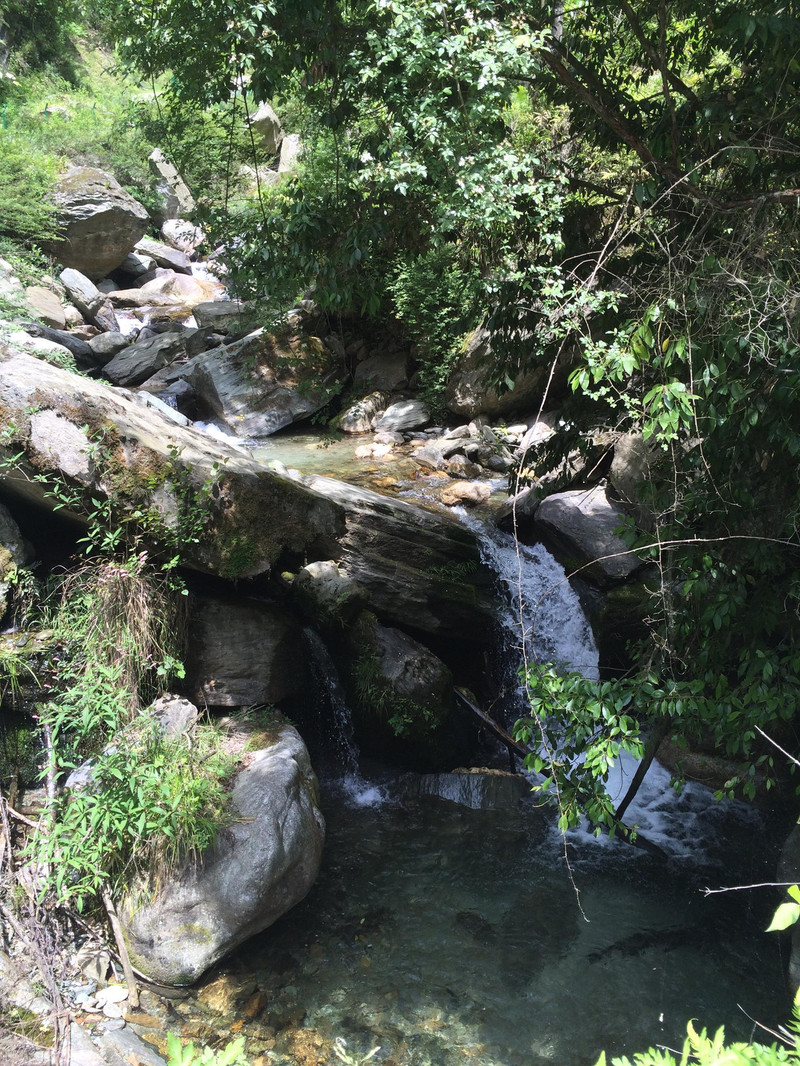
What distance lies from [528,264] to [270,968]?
4.56 meters

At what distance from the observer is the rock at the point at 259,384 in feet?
40.8

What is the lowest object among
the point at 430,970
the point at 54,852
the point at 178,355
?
the point at 430,970

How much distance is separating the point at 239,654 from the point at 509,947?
8.89ft

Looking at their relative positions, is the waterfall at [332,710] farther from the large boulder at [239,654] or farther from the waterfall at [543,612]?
the waterfall at [543,612]

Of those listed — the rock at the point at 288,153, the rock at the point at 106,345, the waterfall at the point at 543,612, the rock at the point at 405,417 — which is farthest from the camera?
the rock at the point at 288,153

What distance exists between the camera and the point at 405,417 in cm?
1208

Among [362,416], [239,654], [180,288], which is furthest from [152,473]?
[180,288]

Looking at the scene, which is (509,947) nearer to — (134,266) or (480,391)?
(480,391)

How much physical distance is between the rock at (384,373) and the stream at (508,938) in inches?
320

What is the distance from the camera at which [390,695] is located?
20.4ft

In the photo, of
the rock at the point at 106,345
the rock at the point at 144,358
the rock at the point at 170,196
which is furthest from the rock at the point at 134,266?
the rock at the point at 144,358

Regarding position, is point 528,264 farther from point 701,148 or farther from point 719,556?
point 719,556

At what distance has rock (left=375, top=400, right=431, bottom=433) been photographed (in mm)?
11961

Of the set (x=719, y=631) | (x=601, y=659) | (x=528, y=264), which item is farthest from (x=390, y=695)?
(x=528, y=264)
